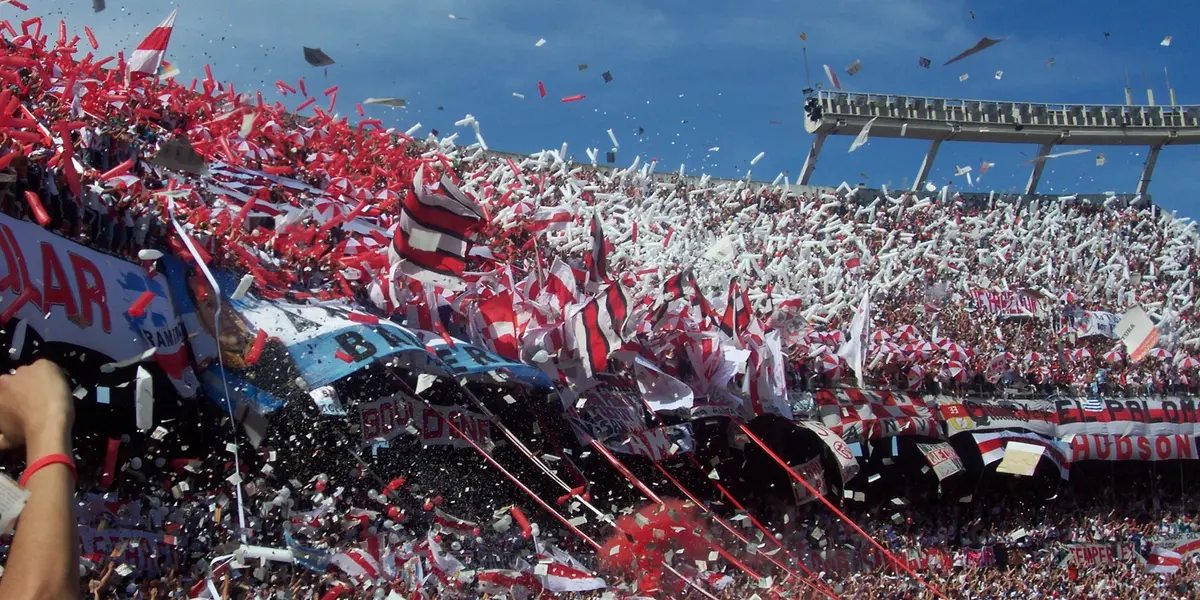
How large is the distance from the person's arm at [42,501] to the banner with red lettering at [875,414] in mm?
11089

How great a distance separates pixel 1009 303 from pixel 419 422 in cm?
1363

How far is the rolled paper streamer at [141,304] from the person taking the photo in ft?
19.6

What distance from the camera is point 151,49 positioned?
8.89 meters

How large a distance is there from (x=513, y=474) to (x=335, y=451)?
6.14 ft

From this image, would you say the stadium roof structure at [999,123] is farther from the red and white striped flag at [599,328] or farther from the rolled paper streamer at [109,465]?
the rolled paper streamer at [109,465]

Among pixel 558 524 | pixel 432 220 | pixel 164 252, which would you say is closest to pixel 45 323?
pixel 164 252

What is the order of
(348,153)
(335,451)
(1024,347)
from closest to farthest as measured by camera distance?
(335,451)
(348,153)
(1024,347)

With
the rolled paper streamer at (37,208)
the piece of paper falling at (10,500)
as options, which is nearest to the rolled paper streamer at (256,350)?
the rolled paper streamer at (37,208)

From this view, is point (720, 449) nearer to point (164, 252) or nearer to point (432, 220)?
point (432, 220)

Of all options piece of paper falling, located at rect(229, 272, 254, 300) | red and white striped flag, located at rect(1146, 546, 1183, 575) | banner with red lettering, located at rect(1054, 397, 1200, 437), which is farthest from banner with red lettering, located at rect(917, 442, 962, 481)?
piece of paper falling, located at rect(229, 272, 254, 300)

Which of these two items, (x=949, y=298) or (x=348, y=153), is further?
(x=949, y=298)

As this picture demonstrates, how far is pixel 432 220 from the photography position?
7949mm

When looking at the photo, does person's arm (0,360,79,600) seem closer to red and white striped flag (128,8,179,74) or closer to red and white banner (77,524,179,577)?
red and white banner (77,524,179,577)

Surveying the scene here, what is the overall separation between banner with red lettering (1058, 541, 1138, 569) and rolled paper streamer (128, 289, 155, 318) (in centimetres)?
1225
